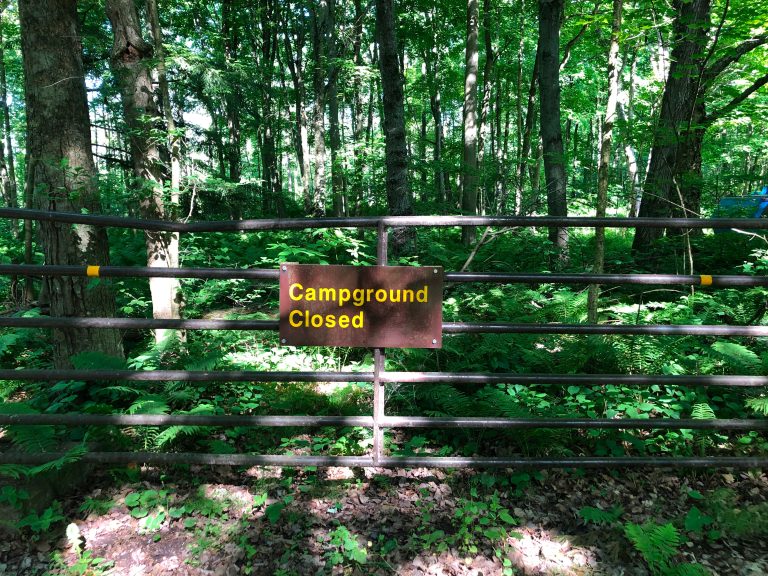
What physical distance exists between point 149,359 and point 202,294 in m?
2.69

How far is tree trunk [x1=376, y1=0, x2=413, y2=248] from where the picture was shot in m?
7.21

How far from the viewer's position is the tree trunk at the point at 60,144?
399 cm

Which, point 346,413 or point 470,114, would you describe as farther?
point 470,114

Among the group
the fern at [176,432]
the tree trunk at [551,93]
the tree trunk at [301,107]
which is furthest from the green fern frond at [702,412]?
the tree trunk at [301,107]

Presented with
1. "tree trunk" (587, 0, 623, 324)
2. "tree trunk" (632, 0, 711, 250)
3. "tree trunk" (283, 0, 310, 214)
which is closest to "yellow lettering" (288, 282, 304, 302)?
"tree trunk" (587, 0, 623, 324)

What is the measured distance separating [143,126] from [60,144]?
35.0 inches

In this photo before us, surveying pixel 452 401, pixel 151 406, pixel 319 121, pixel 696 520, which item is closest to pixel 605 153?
pixel 452 401

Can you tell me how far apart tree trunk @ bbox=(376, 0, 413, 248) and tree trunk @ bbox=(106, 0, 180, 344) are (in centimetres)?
337

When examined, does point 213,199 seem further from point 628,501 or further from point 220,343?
point 628,501

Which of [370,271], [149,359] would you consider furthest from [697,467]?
[149,359]

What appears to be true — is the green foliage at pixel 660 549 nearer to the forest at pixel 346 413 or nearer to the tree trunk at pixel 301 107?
the forest at pixel 346 413

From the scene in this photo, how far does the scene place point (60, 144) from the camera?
160 inches

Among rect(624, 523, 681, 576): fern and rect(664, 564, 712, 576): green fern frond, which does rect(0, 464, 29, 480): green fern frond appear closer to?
rect(624, 523, 681, 576): fern

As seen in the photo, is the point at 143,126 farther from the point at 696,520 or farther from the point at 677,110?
the point at 677,110
